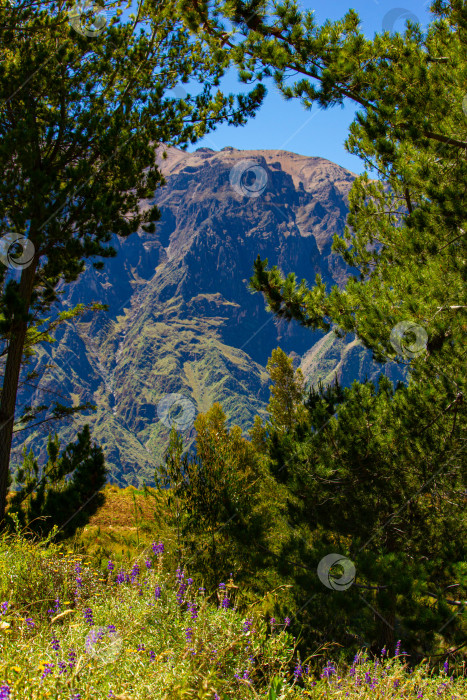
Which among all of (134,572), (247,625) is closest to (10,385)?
(134,572)

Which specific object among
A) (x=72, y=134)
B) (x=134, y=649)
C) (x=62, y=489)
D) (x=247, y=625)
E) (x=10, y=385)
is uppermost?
(x=72, y=134)

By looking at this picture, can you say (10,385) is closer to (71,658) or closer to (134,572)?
(134,572)

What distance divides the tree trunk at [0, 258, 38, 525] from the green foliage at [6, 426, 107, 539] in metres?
0.26

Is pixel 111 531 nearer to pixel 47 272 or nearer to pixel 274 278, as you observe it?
pixel 47 272

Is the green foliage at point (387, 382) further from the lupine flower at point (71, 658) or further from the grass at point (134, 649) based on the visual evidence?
the lupine flower at point (71, 658)

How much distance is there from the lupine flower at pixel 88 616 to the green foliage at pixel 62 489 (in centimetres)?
323

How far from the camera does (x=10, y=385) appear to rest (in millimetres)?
8227

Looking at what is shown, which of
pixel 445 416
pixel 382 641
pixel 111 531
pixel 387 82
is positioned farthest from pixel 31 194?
pixel 382 641

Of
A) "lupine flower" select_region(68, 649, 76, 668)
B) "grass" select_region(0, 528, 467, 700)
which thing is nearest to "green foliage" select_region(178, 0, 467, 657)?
"grass" select_region(0, 528, 467, 700)

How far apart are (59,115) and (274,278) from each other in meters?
5.08

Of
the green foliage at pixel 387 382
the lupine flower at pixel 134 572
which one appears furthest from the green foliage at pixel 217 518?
the lupine flower at pixel 134 572

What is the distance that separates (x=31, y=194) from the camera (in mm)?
7660

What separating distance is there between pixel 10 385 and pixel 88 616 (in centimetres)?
564

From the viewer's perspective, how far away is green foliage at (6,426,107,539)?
699cm
